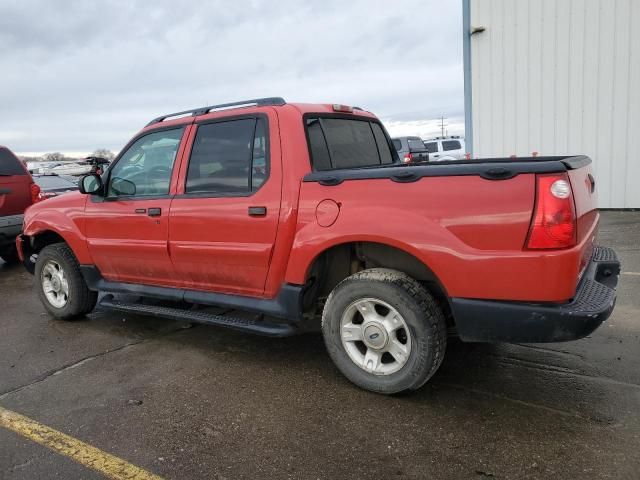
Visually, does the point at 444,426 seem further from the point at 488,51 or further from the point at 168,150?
the point at 488,51

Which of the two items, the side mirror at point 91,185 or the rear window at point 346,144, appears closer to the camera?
the rear window at point 346,144

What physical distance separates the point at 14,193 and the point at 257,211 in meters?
6.06

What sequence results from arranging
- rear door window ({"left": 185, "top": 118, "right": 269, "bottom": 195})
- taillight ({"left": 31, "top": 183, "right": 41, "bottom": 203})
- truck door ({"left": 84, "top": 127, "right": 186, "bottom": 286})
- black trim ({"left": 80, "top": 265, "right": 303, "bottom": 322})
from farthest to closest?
taillight ({"left": 31, "top": 183, "right": 41, "bottom": 203}) → truck door ({"left": 84, "top": 127, "right": 186, "bottom": 286}) → rear door window ({"left": 185, "top": 118, "right": 269, "bottom": 195}) → black trim ({"left": 80, "top": 265, "right": 303, "bottom": 322})

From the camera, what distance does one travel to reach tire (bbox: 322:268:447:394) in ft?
9.99

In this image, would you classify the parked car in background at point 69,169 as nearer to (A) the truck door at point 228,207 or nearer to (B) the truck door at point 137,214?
(B) the truck door at point 137,214

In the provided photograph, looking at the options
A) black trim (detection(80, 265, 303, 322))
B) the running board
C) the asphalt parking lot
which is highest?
black trim (detection(80, 265, 303, 322))

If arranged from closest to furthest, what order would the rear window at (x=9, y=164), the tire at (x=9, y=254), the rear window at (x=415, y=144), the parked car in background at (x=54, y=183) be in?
the rear window at (x=9, y=164) < the tire at (x=9, y=254) < the parked car in background at (x=54, y=183) < the rear window at (x=415, y=144)

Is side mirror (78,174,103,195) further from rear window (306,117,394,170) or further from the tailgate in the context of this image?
the tailgate

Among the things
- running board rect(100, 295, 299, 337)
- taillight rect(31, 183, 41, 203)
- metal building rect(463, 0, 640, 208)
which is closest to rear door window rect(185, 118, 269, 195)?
running board rect(100, 295, 299, 337)

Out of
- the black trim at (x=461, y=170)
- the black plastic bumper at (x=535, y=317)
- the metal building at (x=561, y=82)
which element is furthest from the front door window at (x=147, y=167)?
the metal building at (x=561, y=82)

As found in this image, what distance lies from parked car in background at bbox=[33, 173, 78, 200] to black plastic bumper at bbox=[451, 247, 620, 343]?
845 cm

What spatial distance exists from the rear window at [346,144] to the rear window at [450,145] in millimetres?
16636

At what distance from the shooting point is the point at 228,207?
12.1 ft

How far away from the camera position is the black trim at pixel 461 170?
2662mm
